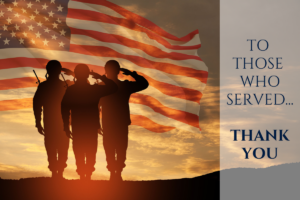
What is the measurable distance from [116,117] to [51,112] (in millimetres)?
1901

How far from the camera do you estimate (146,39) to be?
11.4 meters

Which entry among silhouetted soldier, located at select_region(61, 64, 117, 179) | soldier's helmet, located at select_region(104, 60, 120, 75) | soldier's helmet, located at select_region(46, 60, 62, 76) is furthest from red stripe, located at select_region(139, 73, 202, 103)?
soldier's helmet, located at select_region(46, 60, 62, 76)

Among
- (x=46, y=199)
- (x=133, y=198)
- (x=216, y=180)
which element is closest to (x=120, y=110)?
(x=133, y=198)

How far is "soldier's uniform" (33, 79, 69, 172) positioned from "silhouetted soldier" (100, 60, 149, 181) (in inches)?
51.8

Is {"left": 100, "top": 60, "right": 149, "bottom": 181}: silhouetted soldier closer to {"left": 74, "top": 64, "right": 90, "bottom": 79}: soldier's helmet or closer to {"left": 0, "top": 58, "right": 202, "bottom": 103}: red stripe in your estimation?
{"left": 74, "top": 64, "right": 90, "bottom": 79}: soldier's helmet

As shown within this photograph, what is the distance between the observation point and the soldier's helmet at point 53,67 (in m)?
9.26

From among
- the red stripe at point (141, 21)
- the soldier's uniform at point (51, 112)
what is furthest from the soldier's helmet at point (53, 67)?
the red stripe at point (141, 21)

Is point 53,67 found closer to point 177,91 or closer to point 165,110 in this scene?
point 165,110

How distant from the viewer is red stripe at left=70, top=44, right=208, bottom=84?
11039mm

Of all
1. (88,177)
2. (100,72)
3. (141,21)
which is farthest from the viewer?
(141,21)

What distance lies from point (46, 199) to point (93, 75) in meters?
3.74

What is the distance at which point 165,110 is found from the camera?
38.0 ft

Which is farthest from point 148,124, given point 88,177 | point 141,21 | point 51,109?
point 141,21

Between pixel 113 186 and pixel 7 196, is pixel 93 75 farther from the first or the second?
pixel 7 196
